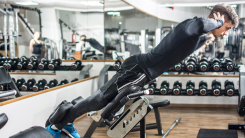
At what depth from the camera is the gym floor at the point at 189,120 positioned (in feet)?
8.48

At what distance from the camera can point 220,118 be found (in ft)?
10.4

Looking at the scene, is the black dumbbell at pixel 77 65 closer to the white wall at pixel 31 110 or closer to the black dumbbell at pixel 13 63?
the white wall at pixel 31 110

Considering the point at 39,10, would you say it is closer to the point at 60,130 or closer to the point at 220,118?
the point at 60,130

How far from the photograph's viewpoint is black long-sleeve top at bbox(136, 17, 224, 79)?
1292mm

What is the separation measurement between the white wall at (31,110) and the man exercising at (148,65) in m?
0.40

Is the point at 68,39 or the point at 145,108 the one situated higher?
the point at 68,39

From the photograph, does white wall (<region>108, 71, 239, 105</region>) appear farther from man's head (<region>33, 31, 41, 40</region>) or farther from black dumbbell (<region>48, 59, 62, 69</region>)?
man's head (<region>33, 31, 41, 40</region>)

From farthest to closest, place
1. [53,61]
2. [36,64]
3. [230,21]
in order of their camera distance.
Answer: [53,61] → [36,64] → [230,21]

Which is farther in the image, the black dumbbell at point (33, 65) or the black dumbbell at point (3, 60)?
the black dumbbell at point (33, 65)

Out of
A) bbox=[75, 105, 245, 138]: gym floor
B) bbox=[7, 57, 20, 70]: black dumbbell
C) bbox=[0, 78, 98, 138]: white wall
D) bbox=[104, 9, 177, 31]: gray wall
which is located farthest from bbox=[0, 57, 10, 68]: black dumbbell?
bbox=[104, 9, 177, 31]: gray wall

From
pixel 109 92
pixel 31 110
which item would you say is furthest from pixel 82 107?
pixel 31 110

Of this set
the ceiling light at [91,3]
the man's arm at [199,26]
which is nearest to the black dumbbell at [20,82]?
the man's arm at [199,26]

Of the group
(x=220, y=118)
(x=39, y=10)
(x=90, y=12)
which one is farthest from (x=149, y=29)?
(x=39, y=10)

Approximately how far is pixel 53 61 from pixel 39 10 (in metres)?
0.84
